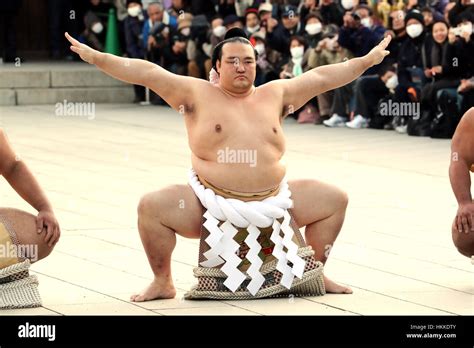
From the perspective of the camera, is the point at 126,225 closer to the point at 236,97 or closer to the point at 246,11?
the point at 236,97

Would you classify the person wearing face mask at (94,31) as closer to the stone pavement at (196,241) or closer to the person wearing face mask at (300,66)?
the stone pavement at (196,241)

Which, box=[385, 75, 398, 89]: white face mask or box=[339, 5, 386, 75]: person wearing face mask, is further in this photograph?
box=[339, 5, 386, 75]: person wearing face mask

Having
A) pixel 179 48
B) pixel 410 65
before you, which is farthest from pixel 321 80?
pixel 179 48

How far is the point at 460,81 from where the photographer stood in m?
11.5

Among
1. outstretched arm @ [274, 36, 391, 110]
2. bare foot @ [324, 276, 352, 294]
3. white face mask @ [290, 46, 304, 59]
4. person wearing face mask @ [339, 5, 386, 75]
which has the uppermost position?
outstretched arm @ [274, 36, 391, 110]

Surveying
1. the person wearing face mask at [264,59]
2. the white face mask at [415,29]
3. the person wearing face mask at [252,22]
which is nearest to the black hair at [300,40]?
the person wearing face mask at [264,59]

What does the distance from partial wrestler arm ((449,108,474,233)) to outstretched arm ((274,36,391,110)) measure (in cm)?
47

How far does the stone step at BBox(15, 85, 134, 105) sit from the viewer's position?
15062 mm

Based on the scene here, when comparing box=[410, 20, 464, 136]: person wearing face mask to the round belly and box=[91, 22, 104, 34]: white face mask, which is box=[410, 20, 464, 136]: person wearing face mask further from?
the round belly

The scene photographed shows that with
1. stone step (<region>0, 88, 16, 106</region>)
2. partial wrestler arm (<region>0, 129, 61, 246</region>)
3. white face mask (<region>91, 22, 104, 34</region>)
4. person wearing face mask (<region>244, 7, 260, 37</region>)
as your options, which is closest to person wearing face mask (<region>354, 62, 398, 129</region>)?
person wearing face mask (<region>244, 7, 260, 37</region>)

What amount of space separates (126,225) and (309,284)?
213 cm

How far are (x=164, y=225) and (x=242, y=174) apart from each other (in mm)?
378

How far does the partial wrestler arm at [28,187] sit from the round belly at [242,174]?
25.5 inches

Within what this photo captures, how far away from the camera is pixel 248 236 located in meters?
5.38
